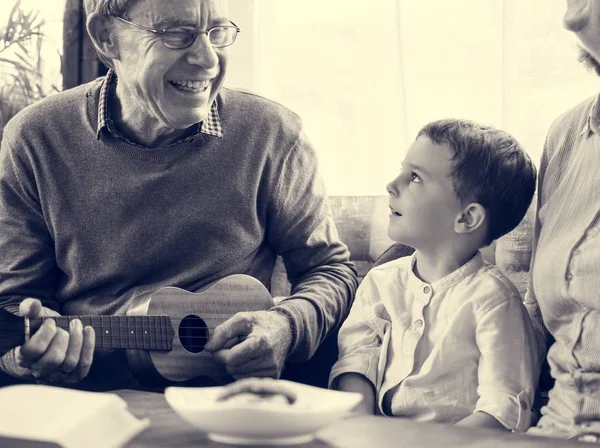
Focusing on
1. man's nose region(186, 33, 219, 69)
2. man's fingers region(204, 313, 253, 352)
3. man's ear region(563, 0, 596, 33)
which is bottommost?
man's fingers region(204, 313, 253, 352)

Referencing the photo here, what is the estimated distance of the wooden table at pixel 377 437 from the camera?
0.97m

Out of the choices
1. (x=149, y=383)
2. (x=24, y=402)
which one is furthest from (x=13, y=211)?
(x=24, y=402)

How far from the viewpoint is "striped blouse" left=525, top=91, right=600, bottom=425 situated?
146 cm

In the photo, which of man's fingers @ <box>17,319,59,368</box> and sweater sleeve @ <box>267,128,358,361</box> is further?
sweater sleeve @ <box>267,128,358,361</box>

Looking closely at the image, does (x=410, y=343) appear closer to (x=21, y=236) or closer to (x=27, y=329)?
(x=27, y=329)

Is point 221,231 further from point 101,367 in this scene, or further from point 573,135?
point 573,135

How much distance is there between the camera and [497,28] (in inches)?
91.9

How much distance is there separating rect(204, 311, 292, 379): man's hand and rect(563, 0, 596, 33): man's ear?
2.67 ft

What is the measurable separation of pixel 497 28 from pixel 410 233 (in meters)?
0.90

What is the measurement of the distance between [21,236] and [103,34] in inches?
20.0

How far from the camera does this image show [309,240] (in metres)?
1.98

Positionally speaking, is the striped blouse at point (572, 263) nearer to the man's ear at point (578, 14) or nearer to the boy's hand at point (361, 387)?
the man's ear at point (578, 14)

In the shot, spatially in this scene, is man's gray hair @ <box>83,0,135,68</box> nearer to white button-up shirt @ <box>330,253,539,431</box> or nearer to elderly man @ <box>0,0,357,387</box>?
elderly man @ <box>0,0,357,387</box>

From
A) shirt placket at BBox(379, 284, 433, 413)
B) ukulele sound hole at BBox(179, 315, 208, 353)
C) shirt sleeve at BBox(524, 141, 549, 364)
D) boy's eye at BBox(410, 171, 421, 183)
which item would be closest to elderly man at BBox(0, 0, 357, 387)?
ukulele sound hole at BBox(179, 315, 208, 353)
